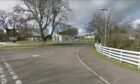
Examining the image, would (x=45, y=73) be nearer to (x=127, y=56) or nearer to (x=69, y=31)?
(x=127, y=56)

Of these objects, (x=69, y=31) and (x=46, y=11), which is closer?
(x=46, y=11)

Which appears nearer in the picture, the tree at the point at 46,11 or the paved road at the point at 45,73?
the paved road at the point at 45,73

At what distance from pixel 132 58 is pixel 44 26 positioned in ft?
116

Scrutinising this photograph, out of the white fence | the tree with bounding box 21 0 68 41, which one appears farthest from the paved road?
the tree with bounding box 21 0 68 41

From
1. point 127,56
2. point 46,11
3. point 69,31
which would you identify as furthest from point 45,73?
point 69,31

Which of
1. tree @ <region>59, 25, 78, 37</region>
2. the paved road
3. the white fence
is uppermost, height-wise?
tree @ <region>59, 25, 78, 37</region>

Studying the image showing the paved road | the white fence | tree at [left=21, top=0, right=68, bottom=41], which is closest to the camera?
the paved road

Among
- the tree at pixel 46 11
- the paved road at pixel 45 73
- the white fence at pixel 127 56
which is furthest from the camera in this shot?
the tree at pixel 46 11

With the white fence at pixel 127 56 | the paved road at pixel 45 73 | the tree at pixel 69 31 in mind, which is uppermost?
the tree at pixel 69 31

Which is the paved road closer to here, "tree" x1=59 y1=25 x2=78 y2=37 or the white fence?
the white fence

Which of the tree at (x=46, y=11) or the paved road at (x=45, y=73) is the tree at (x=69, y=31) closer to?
the tree at (x=46, y=11)

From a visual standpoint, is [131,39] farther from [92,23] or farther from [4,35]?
[4,35]

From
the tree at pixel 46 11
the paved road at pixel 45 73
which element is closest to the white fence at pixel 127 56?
the paved road at pixel 45 73

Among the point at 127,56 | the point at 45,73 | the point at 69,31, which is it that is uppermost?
the point at 69,31
